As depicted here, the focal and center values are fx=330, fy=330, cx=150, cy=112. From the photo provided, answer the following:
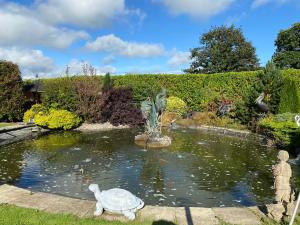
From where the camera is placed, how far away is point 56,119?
1916cm

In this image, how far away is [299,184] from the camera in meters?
9.00

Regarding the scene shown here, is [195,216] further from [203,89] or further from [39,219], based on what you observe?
[203,89]

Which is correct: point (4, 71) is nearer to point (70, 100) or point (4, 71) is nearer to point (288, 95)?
point (70, 100)

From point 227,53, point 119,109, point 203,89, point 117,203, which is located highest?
point 227,53

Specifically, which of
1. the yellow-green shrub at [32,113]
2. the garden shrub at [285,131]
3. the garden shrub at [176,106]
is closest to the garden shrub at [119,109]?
the garden shrub at [176,106]

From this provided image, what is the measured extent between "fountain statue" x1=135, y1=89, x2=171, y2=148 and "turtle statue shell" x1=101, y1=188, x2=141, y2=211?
7.96 metres

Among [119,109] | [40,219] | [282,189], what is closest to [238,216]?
[282,189]

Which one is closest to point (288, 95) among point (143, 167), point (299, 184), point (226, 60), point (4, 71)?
point (299, 184)

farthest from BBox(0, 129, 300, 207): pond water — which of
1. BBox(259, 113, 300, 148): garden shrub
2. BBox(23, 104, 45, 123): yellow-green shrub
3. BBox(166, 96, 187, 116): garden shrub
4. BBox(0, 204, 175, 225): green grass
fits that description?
BBox(166, 96, 187, 116): garden shrub

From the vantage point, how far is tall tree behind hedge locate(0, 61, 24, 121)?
21062 mm

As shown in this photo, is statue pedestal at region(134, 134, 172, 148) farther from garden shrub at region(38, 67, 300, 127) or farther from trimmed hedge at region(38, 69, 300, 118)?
trimmed hedge at region(38, 69, 300, 118)

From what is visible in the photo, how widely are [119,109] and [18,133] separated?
21.2ft

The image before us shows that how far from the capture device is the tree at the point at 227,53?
46062 millimetres

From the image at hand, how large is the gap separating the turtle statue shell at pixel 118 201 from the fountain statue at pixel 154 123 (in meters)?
7.96
